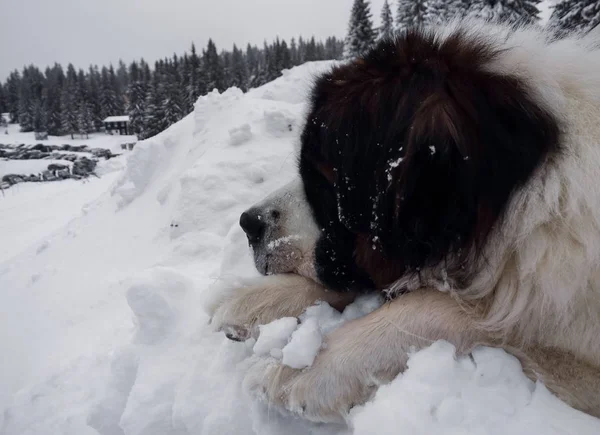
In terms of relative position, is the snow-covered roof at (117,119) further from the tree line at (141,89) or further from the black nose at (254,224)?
the black nose at (254,224)

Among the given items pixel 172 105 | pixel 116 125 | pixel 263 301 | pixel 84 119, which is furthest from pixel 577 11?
pixel 84 119

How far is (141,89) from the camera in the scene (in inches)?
2437

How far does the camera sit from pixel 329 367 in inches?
54.6

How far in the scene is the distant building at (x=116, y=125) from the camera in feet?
240

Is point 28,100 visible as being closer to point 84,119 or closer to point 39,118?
point 39,118

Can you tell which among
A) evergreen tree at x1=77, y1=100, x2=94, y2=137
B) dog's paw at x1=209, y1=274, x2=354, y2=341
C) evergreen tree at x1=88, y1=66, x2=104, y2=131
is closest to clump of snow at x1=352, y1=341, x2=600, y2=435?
dog's paw at x1=209, y1=274, x2=354, y2=341

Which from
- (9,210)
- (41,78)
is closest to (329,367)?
(9,210)

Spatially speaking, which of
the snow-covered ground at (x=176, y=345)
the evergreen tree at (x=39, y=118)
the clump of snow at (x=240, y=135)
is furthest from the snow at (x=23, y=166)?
the clump of snow at (x=240, y=135)

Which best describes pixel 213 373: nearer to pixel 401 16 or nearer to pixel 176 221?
pixel 176 221

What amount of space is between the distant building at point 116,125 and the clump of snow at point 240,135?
247ft

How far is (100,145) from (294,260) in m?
71.0

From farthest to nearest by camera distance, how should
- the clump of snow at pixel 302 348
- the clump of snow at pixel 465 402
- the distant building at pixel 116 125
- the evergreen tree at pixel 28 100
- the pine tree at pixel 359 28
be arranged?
the evergreen tree at pixel 28 100 → the distant building at pixel 116 125 → the pine tree at pixel 359 28 → the clump of snow at pixel 302 348 → the clump of snow at pixel 465 402

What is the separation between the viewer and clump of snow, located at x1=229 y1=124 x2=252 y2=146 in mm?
5426

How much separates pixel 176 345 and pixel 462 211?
149 cm
